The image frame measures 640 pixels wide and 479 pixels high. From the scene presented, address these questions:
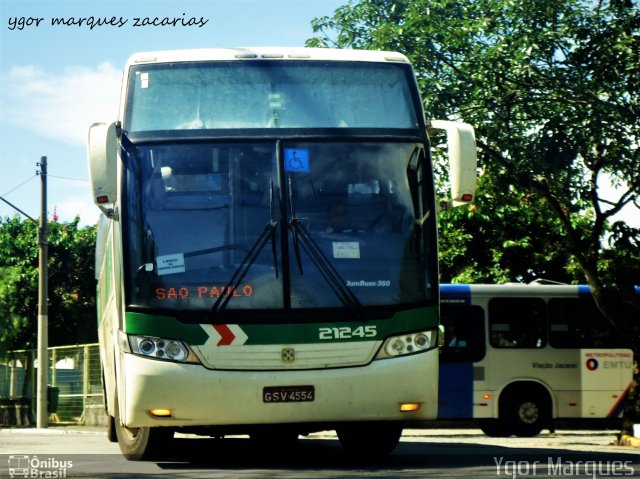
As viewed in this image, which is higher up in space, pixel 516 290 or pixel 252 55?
pixel 252 55

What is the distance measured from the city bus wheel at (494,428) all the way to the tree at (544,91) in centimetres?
454

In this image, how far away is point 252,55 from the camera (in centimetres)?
1154

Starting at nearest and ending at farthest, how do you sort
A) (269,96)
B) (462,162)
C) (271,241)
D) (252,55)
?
Answer: (271,241) < (462,162) < (269,96) < (252,55)

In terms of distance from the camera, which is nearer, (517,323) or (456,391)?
(456,391)

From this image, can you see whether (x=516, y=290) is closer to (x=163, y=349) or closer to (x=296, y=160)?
(x=296, y=160)

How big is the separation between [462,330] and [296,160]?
41.4 feet

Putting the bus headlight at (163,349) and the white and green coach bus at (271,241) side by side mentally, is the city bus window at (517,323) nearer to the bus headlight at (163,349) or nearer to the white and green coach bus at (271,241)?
the white and green coach bus at (271,241)

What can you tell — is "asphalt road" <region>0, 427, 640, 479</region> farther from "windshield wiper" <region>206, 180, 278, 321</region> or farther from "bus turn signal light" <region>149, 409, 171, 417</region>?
"windshield wiper" <region>206, 180, 278, 321</region>

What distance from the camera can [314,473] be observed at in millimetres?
10594

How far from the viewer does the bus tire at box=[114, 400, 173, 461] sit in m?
12.0

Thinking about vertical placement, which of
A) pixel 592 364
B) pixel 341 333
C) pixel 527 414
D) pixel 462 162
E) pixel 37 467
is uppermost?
pixel 462 162

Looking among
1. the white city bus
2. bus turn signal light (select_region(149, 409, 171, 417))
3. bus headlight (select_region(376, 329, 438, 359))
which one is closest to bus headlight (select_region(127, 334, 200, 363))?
bus turn signal light (select_region(149, 409, 171, 417))

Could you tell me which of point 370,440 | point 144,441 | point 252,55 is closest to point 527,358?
point 370,440

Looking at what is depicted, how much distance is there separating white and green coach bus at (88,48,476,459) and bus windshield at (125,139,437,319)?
0.01 metres
